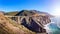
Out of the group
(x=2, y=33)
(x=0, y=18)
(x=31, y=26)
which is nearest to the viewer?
(x=2, y=33)

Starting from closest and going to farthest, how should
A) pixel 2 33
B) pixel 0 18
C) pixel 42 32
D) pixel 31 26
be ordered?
1. pixel 2 33
2. pixel 0 18
3. pixel 42 32
4. pixel 31 26

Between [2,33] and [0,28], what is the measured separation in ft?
0.97

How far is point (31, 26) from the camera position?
55.7 ft

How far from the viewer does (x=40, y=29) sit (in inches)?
661

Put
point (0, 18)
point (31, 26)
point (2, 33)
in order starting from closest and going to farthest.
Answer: point (2, 33)
point (0, 18)
point (31, 26)

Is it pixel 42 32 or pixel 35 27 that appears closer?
pixel 42 32

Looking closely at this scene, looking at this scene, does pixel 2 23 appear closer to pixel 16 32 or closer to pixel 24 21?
pixel 16 32

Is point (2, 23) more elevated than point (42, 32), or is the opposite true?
point (2, 23)

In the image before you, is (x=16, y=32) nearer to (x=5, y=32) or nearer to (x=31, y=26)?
(x=5, y=32)

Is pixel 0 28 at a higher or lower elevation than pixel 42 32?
higher

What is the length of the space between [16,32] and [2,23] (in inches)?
27.3

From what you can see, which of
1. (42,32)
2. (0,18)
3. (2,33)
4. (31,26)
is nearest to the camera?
(2,33)

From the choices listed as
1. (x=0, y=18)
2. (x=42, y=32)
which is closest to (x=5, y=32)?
(x=0, y=18)

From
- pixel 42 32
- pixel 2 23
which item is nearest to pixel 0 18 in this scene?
pixel 2 23
